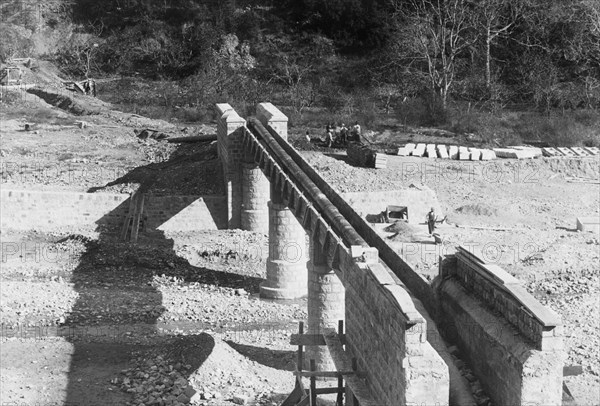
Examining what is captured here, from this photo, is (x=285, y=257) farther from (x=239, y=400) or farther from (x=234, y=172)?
(x=239, y=400)

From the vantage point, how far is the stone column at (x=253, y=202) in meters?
38.2

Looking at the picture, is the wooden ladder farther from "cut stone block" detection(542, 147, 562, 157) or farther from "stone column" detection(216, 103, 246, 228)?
"cut stone block" detection(542, 147, 562, 157)

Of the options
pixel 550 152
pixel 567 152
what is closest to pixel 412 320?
pixel 550 152

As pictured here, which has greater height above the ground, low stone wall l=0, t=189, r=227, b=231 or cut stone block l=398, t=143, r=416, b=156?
cut stone block l=398, t=143, r=416, b=156

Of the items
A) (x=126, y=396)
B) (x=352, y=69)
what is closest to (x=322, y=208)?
(x=126, y=396)

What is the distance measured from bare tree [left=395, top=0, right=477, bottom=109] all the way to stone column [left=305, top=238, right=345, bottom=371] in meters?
30.9

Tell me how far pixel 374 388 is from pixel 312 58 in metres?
46.9

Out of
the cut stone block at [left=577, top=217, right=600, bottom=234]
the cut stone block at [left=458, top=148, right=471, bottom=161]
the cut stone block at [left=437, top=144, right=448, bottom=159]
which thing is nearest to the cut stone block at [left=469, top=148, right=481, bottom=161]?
the cut stone block at [left=458, top=148, right=471, bottom=161]

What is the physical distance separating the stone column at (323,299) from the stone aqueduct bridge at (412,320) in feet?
0.07

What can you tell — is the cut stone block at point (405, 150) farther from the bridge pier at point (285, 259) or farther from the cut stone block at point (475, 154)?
the bridge pier at point (285, 259)

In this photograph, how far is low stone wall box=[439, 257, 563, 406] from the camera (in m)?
16.4

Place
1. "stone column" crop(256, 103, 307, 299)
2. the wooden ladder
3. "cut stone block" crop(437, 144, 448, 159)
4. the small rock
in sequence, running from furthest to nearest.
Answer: "cut stone block" crop(437, 144, 448, 159), the wooden ladder, "stone column" crop(256, 103, 307, 299), the small rock

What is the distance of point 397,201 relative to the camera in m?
39.6

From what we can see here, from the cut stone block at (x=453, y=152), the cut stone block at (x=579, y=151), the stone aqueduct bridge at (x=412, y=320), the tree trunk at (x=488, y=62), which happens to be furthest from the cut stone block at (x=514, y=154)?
the stone aqueduct bridge at (x=412, y=320)
